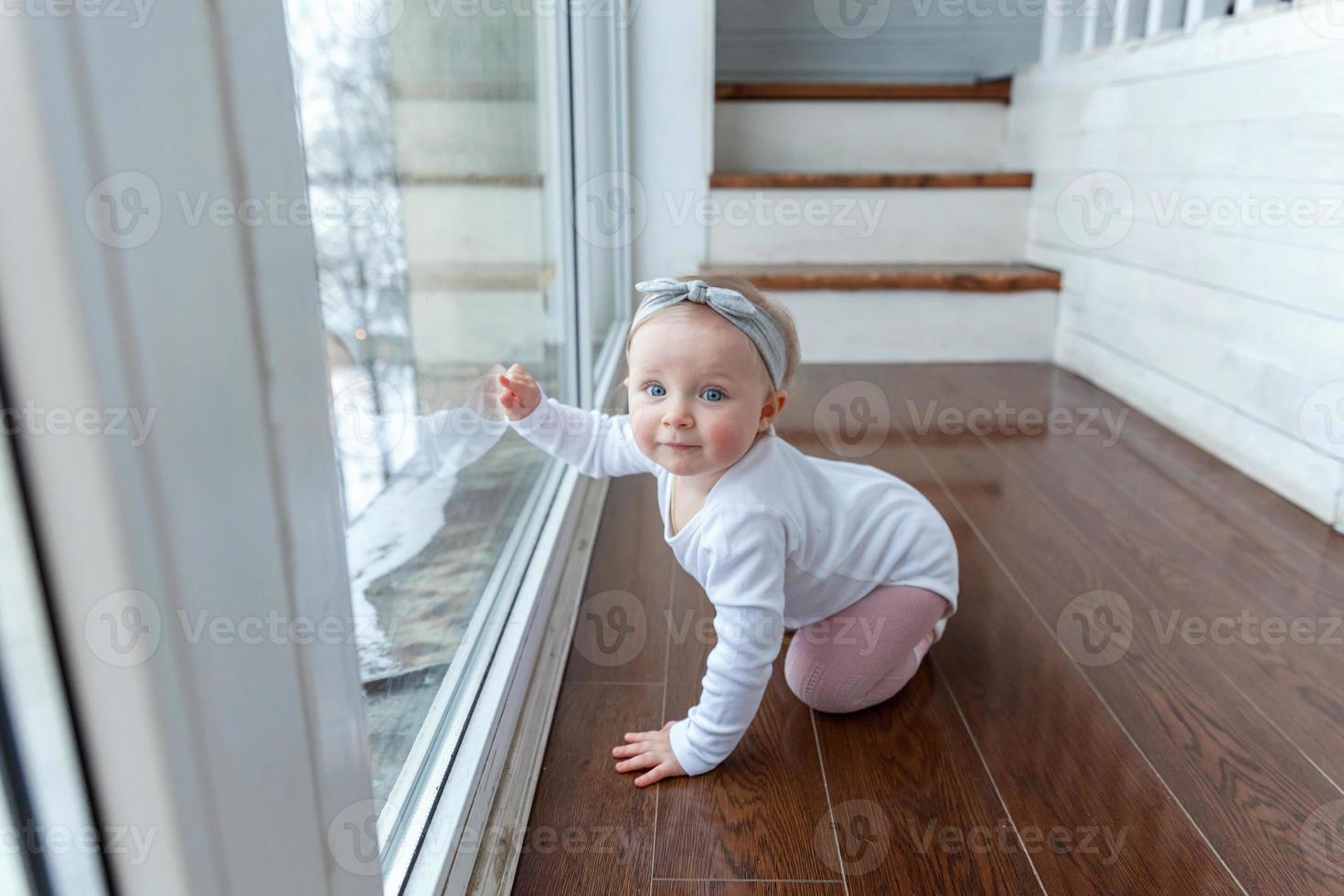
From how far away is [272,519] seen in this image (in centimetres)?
38

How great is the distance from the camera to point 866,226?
2621mm

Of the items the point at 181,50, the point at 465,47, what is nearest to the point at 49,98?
the point at 181,50

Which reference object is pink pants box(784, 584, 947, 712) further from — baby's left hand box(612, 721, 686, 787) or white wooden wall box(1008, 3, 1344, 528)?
white wooden wall box(1008, 3, 1344, 528)

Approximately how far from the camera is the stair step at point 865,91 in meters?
2.79

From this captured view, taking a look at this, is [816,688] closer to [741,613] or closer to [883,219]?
[741,613]

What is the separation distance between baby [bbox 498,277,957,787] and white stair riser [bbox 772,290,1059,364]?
1.44 m

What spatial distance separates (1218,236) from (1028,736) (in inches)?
47.3

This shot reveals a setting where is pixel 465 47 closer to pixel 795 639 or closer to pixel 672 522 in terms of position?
pixel 672 522

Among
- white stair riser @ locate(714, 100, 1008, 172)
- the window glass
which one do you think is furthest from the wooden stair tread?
the window glass

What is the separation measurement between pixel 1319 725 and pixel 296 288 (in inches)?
40.6

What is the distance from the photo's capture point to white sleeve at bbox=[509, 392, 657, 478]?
98 centimetres

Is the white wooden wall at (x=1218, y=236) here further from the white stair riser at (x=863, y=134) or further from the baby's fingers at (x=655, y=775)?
the baby's fingers at (x=655, y=775)

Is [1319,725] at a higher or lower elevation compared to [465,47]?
lower

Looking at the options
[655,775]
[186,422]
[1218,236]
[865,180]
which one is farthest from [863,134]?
[186,422]
